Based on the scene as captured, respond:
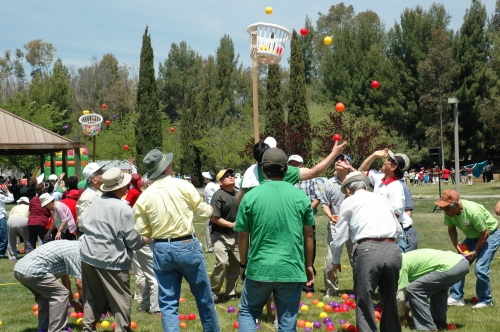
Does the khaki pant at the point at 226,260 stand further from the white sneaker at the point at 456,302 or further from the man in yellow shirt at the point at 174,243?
the white sneaker at the point at 456,302

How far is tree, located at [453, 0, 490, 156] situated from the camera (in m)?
50.6

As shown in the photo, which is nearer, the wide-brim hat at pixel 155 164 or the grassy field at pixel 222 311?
the wide-brim hat at pixel 155 164

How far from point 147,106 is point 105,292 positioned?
115ft

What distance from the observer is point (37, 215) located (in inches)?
481

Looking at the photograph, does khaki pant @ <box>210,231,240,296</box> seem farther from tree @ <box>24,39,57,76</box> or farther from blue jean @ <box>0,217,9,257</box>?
tree @ <box>24,39,57,76</box>

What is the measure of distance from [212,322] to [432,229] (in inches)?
503

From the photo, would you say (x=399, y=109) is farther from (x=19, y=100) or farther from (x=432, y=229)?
(x=432, y=229)

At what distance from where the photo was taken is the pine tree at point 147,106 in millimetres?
39656

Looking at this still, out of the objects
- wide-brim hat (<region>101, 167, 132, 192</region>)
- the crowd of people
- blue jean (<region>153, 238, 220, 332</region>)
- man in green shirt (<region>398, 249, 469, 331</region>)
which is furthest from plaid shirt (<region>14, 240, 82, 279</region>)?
man in green shirt (<region>398, 249, 469, 331</region>)

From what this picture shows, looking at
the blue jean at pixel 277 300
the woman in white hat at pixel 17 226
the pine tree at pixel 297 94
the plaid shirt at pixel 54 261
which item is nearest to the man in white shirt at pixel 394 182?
the blue jean at pixel 277 300

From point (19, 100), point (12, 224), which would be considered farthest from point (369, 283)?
point (19, 100)

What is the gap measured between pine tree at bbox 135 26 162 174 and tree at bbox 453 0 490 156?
86.6ft

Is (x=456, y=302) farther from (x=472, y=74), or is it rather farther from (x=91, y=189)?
(x=472, y=74)

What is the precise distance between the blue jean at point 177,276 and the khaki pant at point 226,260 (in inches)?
105
